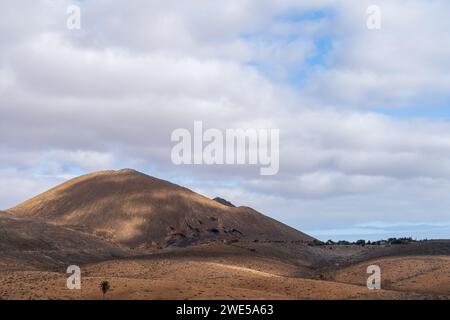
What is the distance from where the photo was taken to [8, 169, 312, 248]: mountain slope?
84.9 meters

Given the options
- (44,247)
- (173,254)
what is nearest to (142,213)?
(44,247)

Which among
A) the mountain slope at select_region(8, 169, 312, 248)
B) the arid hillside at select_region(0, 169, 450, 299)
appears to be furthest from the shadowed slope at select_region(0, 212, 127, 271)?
the mountain slope at select_region(8, 169, 312, 248)

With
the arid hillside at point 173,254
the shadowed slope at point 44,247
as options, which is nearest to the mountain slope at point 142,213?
the arid hillside at point 173,254

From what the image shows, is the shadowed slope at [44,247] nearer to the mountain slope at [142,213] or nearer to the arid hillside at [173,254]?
the arid hillside at [173,254]

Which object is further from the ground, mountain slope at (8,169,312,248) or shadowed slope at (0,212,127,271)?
mountain slope at (8,169,312,248)

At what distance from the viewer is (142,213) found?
91.0m

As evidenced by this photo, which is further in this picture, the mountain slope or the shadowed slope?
the mountain slope

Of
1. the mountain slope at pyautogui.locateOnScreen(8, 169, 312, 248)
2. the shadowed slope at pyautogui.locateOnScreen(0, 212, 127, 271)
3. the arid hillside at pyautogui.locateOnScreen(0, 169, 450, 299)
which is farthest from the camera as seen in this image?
the mountain slope at pyautogui.locateOnScreen(8, 169, 312, 248)

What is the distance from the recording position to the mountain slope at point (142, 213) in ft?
279

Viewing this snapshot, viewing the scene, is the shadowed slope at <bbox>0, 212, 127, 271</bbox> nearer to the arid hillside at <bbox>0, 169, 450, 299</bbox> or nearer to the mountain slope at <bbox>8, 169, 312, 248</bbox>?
the arid hillside at <bbox>0, 169, 450, 299</bbox>

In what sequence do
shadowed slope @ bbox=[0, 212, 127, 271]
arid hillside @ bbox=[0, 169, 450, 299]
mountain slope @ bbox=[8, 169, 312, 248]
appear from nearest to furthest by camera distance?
arid hillside @ bbox=[0, 169, 450, 299], shadowed slope @ bbox=[0, 212, 127, 271], mountain slope @ bbox=[8, 169, 312, 248]

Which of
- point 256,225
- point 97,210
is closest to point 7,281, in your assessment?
point 97,210

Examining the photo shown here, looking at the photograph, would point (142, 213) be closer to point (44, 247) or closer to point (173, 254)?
point (44, 247)
